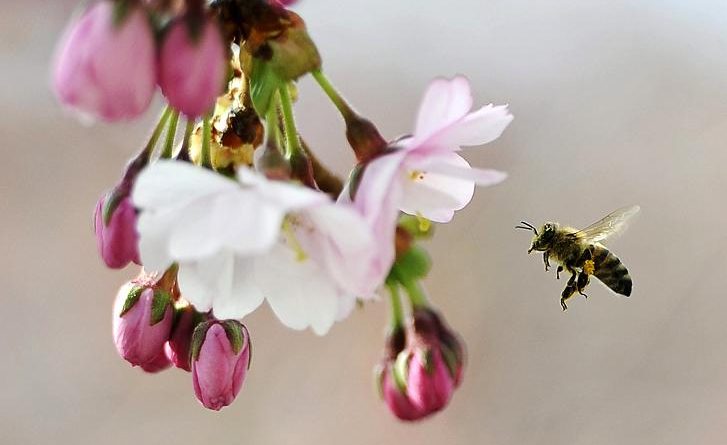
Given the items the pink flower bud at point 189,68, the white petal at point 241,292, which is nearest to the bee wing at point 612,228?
the white petal at point 241,292

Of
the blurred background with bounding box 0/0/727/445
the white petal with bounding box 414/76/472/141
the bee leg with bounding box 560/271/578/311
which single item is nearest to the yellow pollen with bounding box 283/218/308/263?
the white petal with bounding box 414/76/472/141

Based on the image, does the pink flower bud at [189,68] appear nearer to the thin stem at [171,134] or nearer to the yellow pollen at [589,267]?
the thin stem at [171,134]

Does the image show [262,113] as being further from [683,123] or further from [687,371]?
[683,123]

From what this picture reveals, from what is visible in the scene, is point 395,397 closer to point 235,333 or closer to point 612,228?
point 235,333

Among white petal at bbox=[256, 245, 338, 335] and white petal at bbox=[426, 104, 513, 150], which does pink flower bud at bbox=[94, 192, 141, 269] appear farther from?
white petal at bbox=[426, 104, 513, 150]

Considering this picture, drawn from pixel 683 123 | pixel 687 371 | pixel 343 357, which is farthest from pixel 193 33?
pixel 683 123

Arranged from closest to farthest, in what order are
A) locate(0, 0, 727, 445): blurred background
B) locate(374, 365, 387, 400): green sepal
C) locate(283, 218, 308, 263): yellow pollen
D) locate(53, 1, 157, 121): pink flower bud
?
locate(53, 1, 157, 121): pink flower bud
locate(283, 218, 308, 263): yellow pollen
locate(374, 365, 387, 400): green sepal
locate(0, 0, 727, 445): blurred background
